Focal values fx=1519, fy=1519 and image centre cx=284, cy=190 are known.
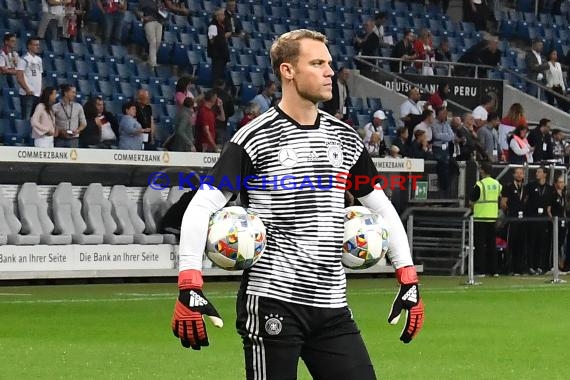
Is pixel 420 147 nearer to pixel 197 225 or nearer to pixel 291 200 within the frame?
pixel 291 200

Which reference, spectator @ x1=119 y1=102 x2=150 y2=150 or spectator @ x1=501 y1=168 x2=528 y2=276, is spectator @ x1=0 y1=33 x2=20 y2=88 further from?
A: spectator @ x1=501 y1=168 x2=528 y2=276

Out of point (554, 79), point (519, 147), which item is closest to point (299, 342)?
point (519, 147)

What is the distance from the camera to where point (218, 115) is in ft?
84.7

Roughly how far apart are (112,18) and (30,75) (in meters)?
4.70

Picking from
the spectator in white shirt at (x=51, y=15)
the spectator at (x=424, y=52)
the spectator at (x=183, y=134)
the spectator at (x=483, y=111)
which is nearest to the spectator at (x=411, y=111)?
the spectator at (x=483, y=111)

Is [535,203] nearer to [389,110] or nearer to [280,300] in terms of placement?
[389,110]

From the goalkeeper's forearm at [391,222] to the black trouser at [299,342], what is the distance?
0.53m

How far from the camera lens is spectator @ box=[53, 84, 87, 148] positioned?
75.9 feet

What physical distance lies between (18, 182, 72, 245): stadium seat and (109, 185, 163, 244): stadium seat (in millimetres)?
1221

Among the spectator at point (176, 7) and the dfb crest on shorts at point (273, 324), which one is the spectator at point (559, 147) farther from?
the dfb crest on shorts at point (273, 324)

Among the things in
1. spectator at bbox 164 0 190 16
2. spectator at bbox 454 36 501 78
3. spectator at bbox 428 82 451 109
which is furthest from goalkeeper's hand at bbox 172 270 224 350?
spectator at bbox 454 36 501 78

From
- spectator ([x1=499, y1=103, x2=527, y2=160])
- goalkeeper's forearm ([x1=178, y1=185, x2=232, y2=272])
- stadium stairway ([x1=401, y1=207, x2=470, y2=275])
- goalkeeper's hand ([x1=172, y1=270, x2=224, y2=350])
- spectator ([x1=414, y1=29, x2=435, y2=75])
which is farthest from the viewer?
spectator ([x1=414, y1=29, x2=435, y2=75])

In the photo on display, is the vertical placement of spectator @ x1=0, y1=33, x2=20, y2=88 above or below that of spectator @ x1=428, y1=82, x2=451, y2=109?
above

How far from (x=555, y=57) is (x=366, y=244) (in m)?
30.3
